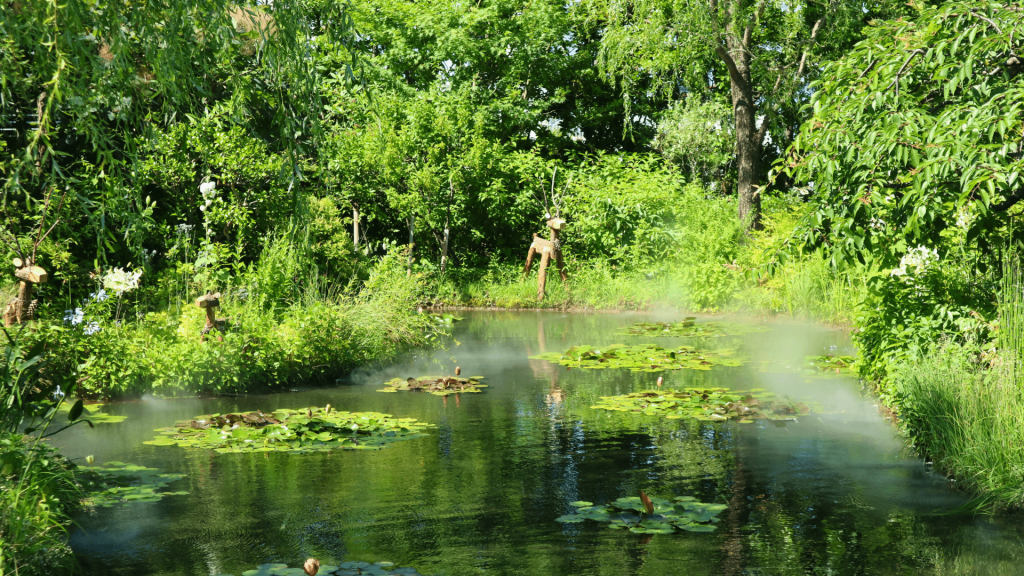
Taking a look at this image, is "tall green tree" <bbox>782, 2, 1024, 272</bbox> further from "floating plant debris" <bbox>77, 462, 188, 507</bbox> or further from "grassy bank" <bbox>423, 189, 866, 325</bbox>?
"grassy bank" <bbox>423, 189, 866, 325</bbox>

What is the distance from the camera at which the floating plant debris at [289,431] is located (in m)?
6.97

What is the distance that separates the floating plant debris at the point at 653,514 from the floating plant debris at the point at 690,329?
27.2ft

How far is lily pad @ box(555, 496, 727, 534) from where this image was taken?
498cm

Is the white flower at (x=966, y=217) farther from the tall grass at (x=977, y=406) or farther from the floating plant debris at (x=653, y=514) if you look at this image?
the floating plant debris at (x=653, y=514)

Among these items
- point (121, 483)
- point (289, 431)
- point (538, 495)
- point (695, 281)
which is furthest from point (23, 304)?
point (695, 281)

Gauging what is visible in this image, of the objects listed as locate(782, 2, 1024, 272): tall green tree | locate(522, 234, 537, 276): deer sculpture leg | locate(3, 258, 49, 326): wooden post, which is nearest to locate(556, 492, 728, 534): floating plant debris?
locate(782, 2, 1024, 272): tall green tree

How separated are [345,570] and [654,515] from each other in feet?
6.11

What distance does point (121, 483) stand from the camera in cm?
586

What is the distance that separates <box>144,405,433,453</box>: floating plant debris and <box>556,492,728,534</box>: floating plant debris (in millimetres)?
2341

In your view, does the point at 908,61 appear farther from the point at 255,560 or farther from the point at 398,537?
the point at 255,560

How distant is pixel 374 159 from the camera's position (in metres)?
19.5

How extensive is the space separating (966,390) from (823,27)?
14.4 m

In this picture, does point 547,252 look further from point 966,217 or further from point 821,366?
point 966,217

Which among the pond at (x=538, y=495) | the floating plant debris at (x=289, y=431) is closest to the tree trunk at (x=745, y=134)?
the pond at (x=538, y=495)
